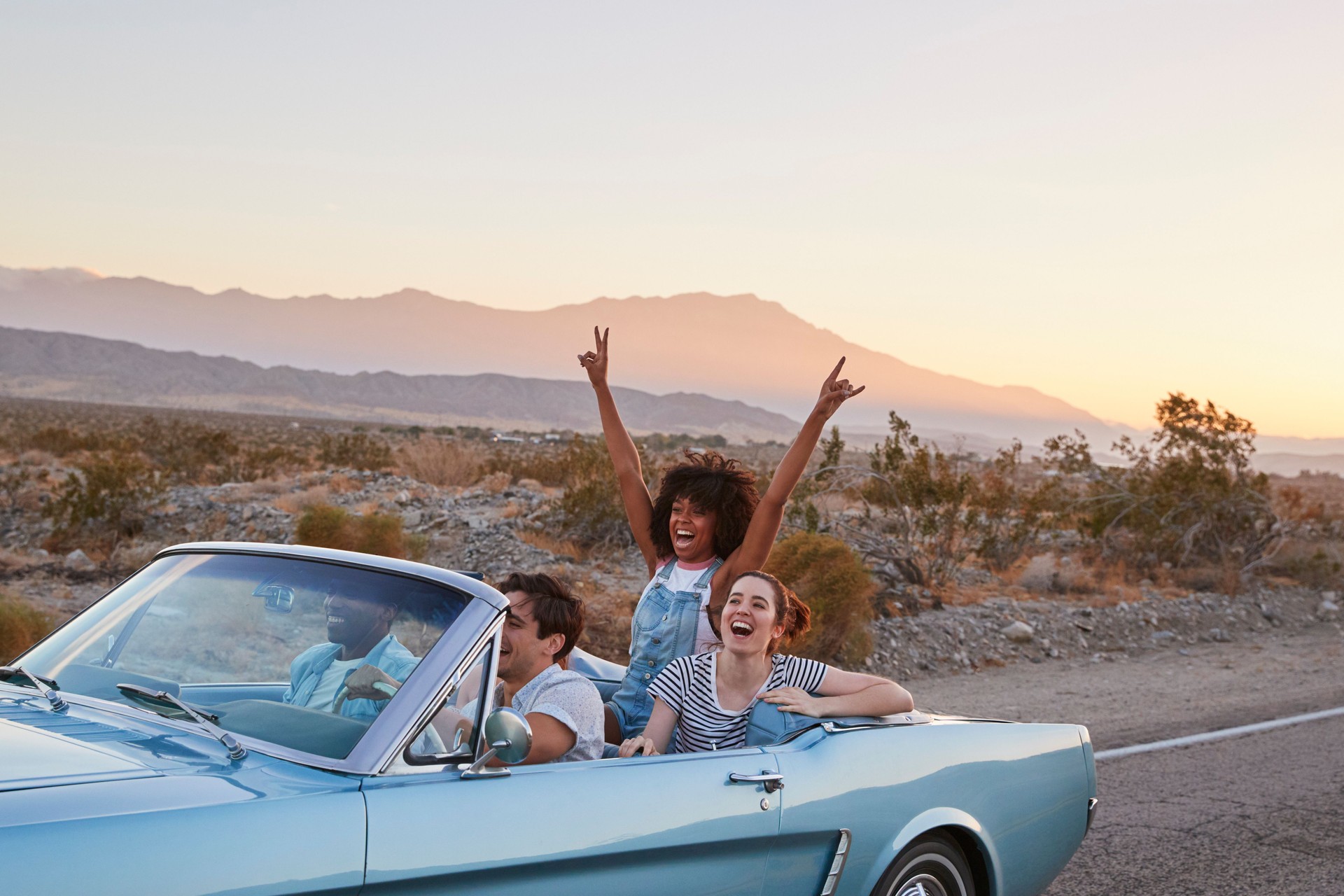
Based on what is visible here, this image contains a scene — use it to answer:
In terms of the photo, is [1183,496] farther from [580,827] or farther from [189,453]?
[189,453]

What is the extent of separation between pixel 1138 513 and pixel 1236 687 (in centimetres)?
848

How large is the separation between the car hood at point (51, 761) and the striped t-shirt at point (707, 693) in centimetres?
197

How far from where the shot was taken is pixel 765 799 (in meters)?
3.24

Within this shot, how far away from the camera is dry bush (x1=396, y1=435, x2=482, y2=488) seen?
89.4ft

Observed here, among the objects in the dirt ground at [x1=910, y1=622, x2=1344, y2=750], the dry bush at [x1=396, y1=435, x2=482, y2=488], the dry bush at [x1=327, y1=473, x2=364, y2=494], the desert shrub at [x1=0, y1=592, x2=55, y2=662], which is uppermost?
the dry bush at [x1=396, y1=435, x2=482, y2=488]

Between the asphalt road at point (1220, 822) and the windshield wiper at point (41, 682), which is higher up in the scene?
the windshield wiper at point (41, 682)

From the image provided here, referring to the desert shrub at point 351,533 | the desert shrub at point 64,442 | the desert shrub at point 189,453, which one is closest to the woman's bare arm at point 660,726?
the desert shrub at point 351,533

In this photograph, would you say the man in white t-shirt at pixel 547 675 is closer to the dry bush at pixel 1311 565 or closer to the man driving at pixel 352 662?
the man driving at pixel 352 662

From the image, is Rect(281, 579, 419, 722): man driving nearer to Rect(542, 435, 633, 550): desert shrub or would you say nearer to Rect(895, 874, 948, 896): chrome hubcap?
Rect(895, 874, 948, 896): chrome hubcap

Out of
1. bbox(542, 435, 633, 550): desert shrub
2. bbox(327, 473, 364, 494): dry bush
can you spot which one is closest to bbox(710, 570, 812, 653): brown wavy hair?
bbox(542, 435, 633, 550): desert shrub

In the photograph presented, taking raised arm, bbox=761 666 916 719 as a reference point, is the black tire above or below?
below

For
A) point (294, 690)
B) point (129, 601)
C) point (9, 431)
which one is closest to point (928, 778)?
point (294, 690)

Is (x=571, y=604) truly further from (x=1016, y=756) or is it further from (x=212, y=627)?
(x=1016, y=756)

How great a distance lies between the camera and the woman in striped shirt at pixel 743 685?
3.96 m
